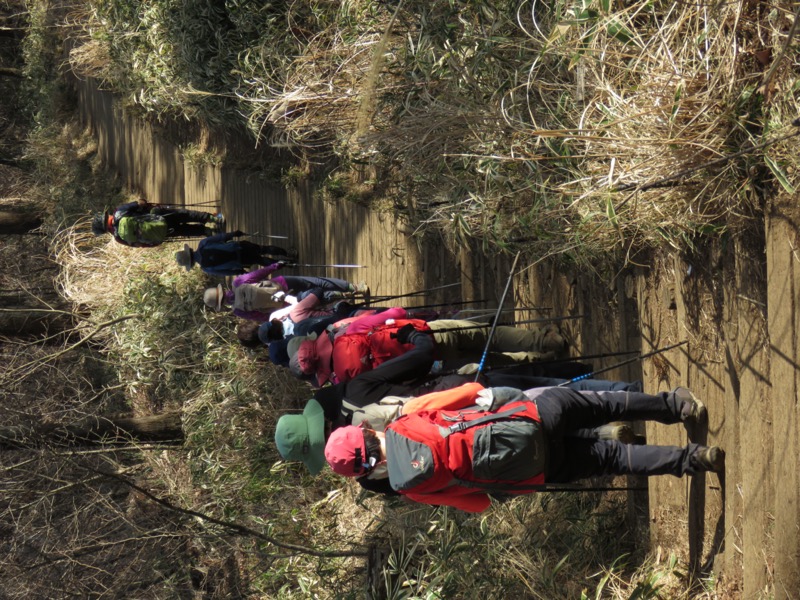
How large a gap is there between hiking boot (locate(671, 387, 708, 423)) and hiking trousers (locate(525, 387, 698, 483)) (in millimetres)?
25

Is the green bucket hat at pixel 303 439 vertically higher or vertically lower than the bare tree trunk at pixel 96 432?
higher

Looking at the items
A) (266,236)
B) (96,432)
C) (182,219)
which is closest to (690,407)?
(266,236)

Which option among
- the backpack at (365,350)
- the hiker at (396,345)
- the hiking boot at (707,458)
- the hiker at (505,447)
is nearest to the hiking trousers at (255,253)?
the hiker at (396,345)

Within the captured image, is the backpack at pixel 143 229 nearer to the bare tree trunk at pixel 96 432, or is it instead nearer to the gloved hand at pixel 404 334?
the bare tree trunk at pixel 96 432

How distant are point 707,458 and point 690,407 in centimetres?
29

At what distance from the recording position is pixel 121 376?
11578 millimetres

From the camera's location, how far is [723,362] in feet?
13.6

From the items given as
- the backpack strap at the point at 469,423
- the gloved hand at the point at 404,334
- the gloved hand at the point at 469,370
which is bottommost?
the backpack strap at the point at 469,423

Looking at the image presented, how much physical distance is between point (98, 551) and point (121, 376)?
8.93ft

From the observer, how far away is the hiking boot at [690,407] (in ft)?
14.0

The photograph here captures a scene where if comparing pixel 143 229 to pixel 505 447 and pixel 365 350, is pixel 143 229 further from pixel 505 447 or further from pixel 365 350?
pixel 505 447

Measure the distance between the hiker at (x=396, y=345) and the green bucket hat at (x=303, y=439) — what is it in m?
0.63

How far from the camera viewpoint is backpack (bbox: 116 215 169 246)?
30.8 feet

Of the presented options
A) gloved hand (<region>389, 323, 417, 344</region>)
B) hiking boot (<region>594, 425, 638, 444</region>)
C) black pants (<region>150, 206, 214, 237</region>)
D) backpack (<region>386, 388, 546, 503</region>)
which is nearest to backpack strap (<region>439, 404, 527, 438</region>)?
backpack (<region>386, 388, 546, 503</region>)
